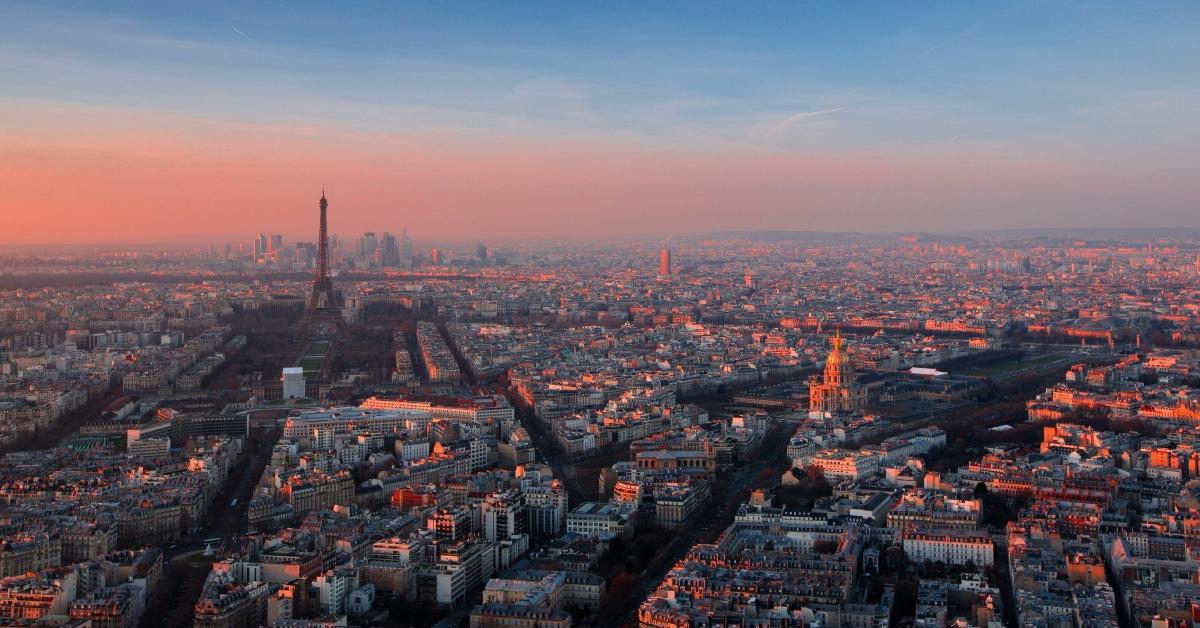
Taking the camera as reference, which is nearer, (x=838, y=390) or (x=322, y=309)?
(x=838, y=390)

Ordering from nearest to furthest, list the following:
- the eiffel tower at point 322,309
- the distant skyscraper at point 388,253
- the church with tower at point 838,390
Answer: the church with tower at point 838,390, the eiffel tower at point 322,309, the distant skyscraper at point 388,253

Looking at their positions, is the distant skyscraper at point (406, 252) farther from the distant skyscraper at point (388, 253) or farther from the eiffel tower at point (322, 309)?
the eiffel tower at point (322, 309)

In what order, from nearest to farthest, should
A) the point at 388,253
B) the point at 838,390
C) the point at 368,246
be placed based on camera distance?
the point at 838,390 < the point at 388,253 < the point at 368,246

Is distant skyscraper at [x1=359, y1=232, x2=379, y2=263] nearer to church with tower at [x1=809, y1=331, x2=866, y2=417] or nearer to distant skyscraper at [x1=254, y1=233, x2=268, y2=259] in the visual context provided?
distant skyscraper at [x1=254, y1=233, x2=268, y2=259]

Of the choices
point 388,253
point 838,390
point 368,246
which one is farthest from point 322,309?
point 368,246

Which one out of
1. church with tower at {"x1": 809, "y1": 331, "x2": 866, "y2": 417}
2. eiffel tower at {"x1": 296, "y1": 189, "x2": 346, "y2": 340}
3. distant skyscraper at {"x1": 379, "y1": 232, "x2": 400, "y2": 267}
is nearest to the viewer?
church with tower at {"x1": 809, "y1": 331, "x2": 866, "y2": 417}

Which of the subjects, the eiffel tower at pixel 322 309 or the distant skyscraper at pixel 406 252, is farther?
the distant skyscraper at pixel 406 252

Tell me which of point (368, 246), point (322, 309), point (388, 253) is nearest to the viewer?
point (322, 309)

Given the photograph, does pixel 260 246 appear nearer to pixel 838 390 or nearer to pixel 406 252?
pixel 406 252

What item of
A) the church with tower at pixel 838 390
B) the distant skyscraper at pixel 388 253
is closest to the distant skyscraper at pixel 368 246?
the distant skyscraper at pixel 388 253

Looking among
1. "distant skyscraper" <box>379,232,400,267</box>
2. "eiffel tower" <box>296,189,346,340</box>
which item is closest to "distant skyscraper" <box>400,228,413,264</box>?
"distant skyscraper" <box>379,232,400,267</box>

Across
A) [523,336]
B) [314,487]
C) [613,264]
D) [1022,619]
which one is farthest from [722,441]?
[613,264]

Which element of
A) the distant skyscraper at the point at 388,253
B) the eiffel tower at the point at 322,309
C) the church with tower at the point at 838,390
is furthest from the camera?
the distant skyscraper at the point at 388,253
